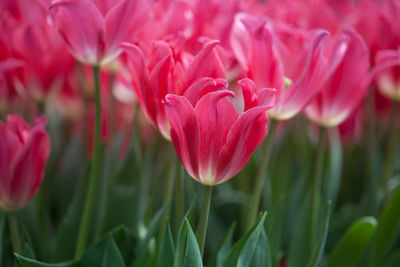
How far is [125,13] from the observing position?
20.7 inches

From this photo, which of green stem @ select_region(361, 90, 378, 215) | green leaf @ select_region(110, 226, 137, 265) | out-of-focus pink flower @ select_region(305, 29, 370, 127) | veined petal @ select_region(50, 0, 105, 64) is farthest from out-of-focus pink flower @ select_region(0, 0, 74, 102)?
green stem @ select_region(361, 90, 378, 215)

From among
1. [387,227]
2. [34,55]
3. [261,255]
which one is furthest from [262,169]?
[34,55]

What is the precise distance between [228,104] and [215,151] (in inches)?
1.8

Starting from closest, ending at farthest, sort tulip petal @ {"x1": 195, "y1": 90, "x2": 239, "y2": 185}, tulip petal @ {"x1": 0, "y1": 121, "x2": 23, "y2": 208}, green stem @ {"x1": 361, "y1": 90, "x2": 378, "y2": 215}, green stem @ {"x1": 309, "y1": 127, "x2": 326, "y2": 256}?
tulip petal @ {"x1": 195, "y1": 90, "x2": 239, "y2": 185}, tulip petal @ {"x1": 0, "y1": 121, "x2": 23, "y2": 208}, green stem @ {"x1": 309, "y1": 127, "x2": 326, "y2": 256}, green stem @ {"x1": 361, "y1": 90, "x2": 378, "y2": 215}

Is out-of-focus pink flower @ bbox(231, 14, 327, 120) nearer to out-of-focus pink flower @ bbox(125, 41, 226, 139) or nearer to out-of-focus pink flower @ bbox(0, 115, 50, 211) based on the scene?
out-of-focus pink flower @ bbox(125, 41, 226, 139)

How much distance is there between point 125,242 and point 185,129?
0.19m

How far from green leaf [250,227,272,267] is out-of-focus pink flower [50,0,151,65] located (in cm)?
24

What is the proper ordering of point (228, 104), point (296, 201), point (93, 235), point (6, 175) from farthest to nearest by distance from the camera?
point (296, 201), point (93, 235), point (6, 175), point (228, 104)

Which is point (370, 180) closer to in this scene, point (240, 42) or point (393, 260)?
point (393, 260)

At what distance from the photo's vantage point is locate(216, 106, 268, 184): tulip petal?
16.2 inches

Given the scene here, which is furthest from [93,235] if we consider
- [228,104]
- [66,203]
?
[228,104]

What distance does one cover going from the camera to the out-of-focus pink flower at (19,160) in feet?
1.68

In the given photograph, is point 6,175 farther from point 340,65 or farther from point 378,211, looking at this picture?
point 378,211

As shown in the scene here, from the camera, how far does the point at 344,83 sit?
0.59 metres
